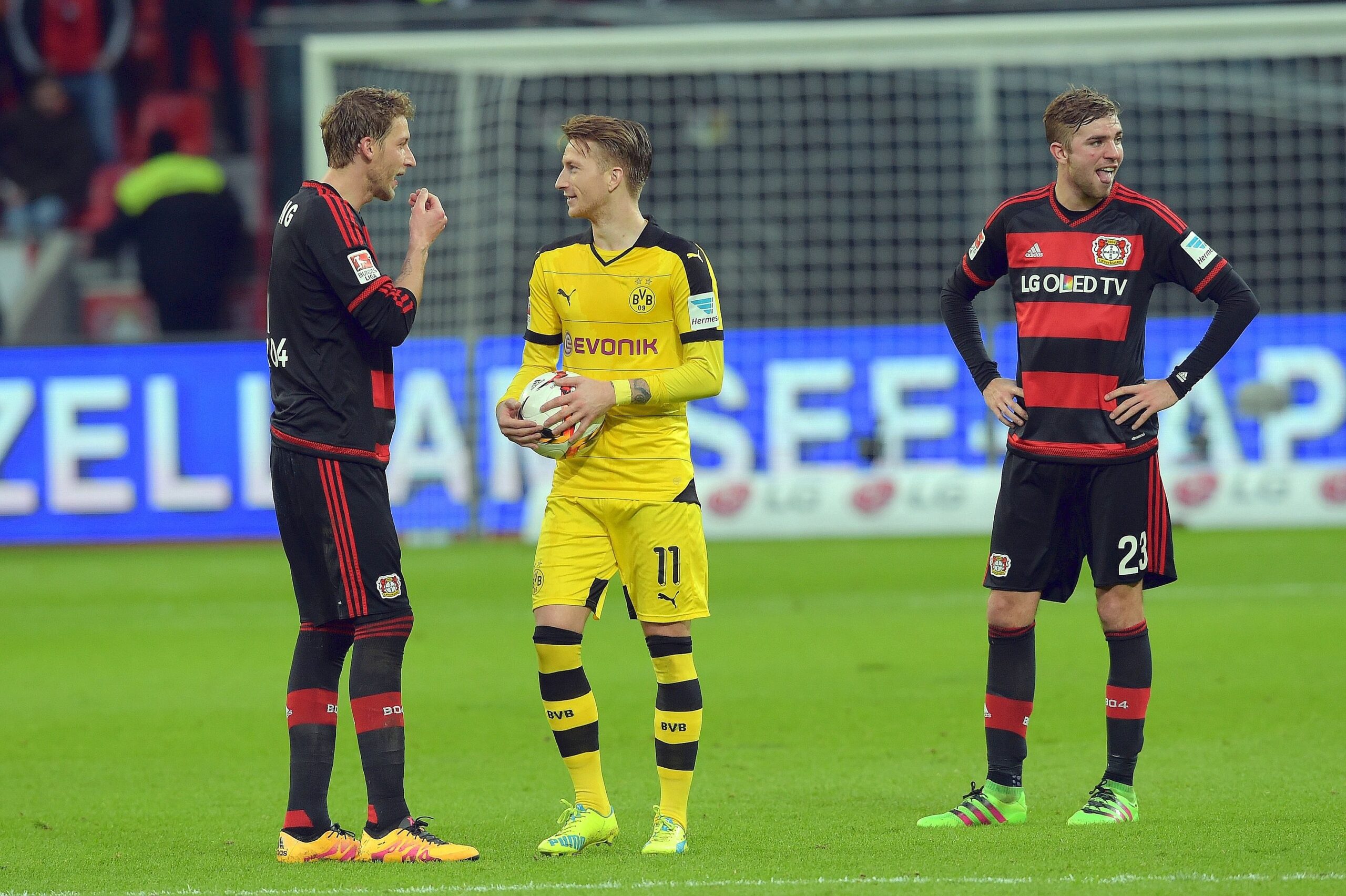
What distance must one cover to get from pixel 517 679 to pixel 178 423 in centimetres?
618

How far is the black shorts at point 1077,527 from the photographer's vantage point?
17.2ft

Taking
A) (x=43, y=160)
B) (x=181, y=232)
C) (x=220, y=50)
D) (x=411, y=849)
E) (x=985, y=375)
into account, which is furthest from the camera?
(x=220, y=50)

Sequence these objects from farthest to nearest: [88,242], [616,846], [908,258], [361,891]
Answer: [88,242] → [908,258] → [616,846] → [361,891]

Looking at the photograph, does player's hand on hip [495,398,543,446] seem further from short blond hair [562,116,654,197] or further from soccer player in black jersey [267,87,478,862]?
short blond hair [562,116,654,197]

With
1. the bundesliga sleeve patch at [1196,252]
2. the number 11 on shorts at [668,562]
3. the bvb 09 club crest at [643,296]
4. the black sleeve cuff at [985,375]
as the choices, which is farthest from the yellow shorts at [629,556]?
the bundesliga sleeve patch at [1196,252]

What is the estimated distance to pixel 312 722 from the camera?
5.00 metres

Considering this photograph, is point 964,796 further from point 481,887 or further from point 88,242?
point 88,242

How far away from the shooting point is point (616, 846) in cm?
496

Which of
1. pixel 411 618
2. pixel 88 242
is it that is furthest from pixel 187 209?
pixel 411 618

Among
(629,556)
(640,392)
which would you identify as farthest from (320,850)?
(640,392)

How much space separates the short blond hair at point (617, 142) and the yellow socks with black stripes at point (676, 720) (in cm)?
129

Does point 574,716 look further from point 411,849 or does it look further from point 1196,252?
point 1196,252

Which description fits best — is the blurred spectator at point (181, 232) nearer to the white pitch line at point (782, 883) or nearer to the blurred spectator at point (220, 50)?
the blurred spectator at point (220, 50)

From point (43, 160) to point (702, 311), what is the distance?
48.4 ft
